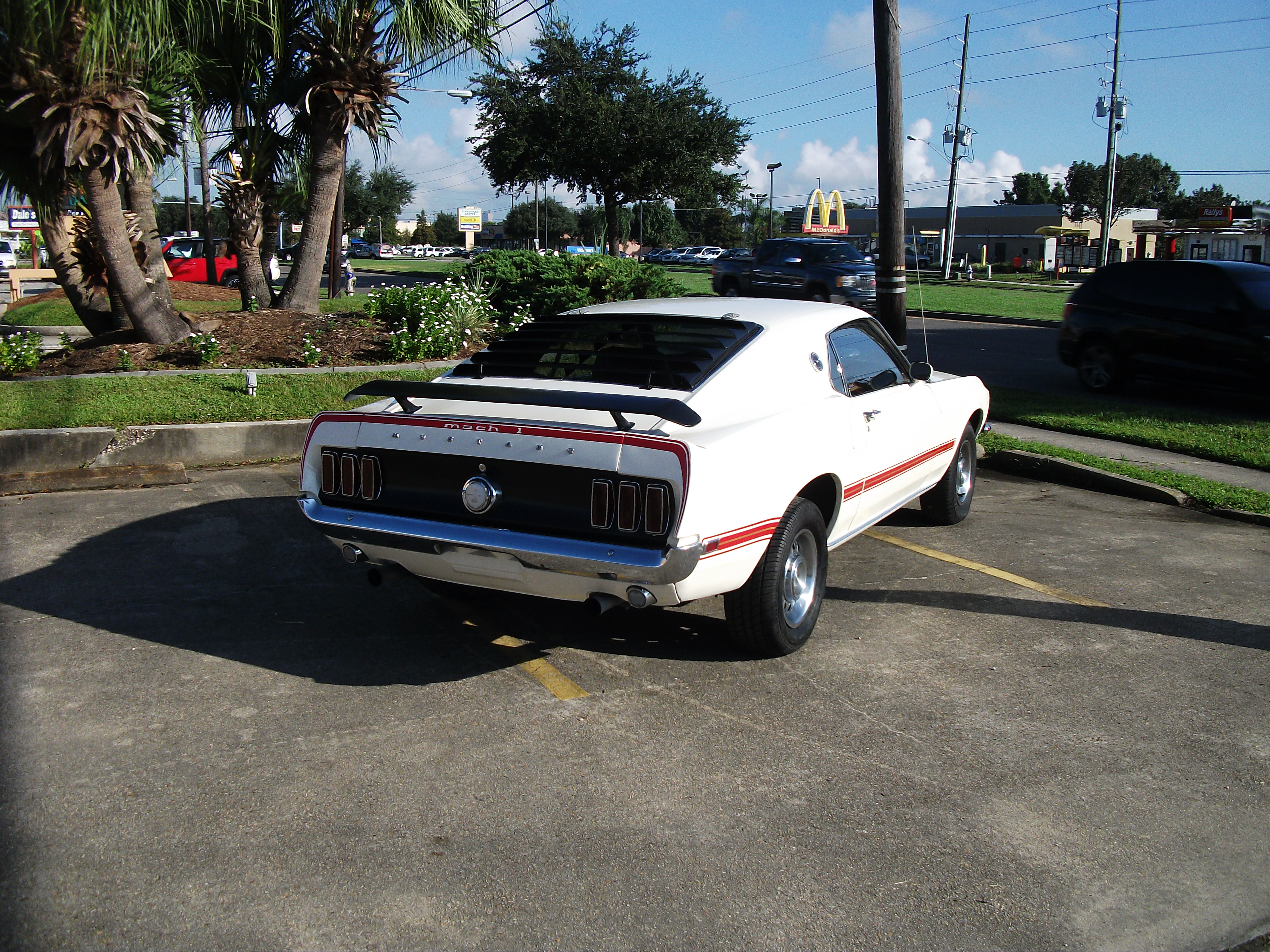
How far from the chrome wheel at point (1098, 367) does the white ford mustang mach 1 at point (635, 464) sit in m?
8.44

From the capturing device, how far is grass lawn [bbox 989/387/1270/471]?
31.0 ft

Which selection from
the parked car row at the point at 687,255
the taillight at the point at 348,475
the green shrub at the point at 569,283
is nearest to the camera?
the taillight at the point at 348,475

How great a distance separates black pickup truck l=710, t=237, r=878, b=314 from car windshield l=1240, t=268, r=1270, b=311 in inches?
356

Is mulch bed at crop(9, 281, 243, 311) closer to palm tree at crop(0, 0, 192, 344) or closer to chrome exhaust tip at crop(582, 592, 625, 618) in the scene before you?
palm tree at crop(0, 0, 192, 344)

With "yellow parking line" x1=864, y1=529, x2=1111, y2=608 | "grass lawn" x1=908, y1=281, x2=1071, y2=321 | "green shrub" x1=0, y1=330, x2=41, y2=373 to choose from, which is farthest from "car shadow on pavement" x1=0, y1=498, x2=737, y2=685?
"grass lawn" x1=908, y1=281, x2=1071, y2=321

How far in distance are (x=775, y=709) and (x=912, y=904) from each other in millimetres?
1293

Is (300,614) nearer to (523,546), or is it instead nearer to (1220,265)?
(523,546)

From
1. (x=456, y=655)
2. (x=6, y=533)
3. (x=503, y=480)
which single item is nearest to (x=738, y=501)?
(x=503, y=480)

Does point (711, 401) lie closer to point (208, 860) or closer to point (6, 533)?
point (208, 860)

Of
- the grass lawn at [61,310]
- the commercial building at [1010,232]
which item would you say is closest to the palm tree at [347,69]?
the grass lawn at [61,310]

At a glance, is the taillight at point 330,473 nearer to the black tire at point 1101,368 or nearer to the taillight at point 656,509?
the taillight at point 656,509

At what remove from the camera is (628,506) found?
3.96m

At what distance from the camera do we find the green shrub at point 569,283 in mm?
13586

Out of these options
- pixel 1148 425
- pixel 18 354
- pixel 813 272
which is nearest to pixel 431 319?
pixel 18 354
